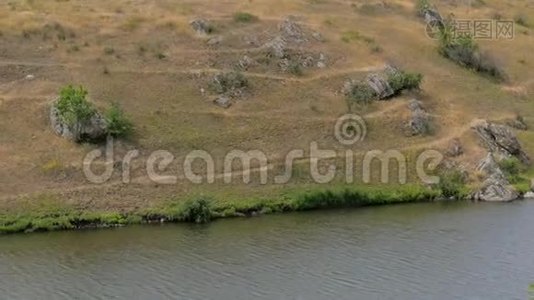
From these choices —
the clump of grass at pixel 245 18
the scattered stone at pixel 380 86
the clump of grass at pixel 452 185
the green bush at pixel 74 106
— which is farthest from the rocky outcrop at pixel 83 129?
the clump of grass at pixel 452 185

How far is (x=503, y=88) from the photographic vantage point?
279 feet

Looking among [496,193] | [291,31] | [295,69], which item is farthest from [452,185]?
[291,31]

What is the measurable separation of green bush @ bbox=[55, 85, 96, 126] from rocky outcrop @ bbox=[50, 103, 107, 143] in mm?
399

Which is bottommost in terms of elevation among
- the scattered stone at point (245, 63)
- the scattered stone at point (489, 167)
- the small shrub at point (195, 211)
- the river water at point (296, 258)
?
the river water at point (296, 258)

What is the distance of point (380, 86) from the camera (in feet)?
251

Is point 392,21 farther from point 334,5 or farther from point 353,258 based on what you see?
point 353,258

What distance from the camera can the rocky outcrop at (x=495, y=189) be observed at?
2498 inches

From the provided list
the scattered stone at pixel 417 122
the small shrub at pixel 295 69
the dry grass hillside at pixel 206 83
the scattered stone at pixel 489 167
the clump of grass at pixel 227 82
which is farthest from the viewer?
the small shrub at pixel 295 69

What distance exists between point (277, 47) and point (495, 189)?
85.0 ft

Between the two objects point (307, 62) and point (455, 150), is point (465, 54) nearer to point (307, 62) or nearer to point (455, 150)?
point (307, 62)

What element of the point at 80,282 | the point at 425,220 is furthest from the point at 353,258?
the point at 80,282

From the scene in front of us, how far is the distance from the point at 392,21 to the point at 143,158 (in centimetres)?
3852

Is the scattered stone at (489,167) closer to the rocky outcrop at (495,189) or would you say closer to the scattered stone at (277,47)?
the rocky outcrop at (495,189)

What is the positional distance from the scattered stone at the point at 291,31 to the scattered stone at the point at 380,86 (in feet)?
29.5
